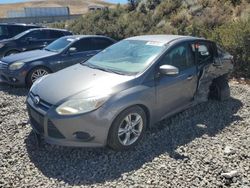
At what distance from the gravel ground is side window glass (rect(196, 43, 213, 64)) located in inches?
42.7

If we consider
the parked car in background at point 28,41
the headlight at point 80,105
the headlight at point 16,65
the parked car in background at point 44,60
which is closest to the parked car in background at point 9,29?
the parked car in background at point 28,41

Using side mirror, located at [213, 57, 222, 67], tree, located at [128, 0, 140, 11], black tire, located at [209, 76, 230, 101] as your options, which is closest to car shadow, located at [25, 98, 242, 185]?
black tire, located at [209, 76, 230, 101]

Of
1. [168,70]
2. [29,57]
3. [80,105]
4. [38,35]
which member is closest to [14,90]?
[29,57]

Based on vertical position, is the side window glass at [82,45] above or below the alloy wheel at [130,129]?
above

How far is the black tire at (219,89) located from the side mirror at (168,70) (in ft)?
6.55

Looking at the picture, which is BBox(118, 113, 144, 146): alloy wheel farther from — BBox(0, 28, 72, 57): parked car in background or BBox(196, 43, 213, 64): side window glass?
BBox(0, 28, 72, 57): parked car in background

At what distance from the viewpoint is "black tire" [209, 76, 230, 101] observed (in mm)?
6672

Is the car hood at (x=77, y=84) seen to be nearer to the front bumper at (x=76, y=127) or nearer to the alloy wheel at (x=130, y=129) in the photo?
the front bumper at (x=76, y=127)

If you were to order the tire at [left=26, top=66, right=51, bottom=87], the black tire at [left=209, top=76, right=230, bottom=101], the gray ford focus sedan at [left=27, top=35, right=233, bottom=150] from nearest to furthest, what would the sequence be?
the gray ford focus sedan at [left=27, top=35, right=233, bottom=150] → the black tire at [left=209, top=76, right=230, bottom=101] → the tire at [left=26, top=66, right=51, bottom=87]

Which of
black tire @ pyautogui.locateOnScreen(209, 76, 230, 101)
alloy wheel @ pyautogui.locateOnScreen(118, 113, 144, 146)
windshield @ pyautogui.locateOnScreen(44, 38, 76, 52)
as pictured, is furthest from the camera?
windshield @ pyautogui.locateOnScreen(44, 38, 76, 52)

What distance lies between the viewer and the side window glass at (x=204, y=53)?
600 centimetres

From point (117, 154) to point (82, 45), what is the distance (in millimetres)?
5211

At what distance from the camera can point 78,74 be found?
5.16m

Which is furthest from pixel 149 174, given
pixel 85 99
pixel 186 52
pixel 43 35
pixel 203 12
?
pixel 203 12
